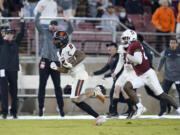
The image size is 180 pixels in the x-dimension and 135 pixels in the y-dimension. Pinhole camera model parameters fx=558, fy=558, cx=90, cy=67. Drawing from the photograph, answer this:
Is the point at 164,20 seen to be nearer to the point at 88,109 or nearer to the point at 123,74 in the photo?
the point at 123,74

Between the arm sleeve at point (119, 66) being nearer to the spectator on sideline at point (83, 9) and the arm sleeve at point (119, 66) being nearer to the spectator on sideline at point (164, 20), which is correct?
the spectator on sideline at point (164, 20)

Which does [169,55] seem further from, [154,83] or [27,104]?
[27,104]

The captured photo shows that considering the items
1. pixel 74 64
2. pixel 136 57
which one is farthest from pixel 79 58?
pixel 136 57

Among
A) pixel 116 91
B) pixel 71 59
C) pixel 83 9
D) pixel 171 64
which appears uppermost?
pixel 83 9

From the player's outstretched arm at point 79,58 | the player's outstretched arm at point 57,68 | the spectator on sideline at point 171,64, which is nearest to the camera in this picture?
the player's outstretched arm at point 57,68

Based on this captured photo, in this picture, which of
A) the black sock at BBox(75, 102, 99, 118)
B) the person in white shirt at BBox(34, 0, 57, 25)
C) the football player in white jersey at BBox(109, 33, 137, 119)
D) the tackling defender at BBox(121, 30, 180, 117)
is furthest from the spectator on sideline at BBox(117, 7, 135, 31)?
the black sock at BBox(75, 102, 99, 118)

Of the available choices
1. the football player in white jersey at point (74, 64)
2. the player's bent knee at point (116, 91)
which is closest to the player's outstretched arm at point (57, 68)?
the football player in white jersey at point (74, 64)

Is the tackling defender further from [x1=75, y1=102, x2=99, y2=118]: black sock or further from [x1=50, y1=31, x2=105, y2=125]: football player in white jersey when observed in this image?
[x1=75, y1=102, x2=99, y2=118]: black sock

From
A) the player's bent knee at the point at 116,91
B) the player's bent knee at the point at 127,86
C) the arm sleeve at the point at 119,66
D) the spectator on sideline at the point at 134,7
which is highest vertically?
the spectator on sideline at the point at 134,7

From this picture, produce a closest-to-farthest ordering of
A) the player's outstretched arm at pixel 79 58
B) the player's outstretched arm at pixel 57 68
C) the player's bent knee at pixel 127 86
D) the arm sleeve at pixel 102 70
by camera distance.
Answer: the player's outstretched arm at pixel 57 68 → the player's outstretched arm at pixel 79 58 → the player's bent knee at pixel 127 86 → the arm sleeve at pixel 102 70

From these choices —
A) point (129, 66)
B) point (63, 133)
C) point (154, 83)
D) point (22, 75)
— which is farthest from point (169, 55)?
point (63, 133)

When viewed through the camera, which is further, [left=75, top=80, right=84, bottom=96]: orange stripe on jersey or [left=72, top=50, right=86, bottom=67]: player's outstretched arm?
[left=72, top=50, right=86, bottom=67]: player's outstretched arm

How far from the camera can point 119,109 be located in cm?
1720

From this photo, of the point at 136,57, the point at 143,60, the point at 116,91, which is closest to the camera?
the point at 136,57
